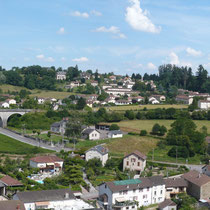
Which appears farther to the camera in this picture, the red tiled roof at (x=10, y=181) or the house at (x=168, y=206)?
the red tiled roof at (x=10, y=181)

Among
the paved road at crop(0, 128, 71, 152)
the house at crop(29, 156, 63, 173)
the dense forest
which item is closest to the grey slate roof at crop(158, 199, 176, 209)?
the house at crop(29, 156, 63, 173)

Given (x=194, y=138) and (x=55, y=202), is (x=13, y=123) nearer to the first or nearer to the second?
(x=194, y=138)

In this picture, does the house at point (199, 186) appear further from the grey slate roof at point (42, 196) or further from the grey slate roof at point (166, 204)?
the grey slate roof at point (42, 196)

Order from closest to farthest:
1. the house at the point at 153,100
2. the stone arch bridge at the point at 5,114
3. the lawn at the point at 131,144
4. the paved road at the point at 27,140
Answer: the lawn at the point at 131,144
the paved road at the point at 27,140
the stone arch bridge at the point at 5,114
the house at the point at 153,100

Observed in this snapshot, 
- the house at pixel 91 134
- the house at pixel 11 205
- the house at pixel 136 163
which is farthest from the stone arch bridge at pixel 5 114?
the house at pixel 11 205

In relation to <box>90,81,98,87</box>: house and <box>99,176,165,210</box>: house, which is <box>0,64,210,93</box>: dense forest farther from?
<box>99,176,165,210</box>: house

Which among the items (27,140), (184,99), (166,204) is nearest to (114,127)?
(27,140)

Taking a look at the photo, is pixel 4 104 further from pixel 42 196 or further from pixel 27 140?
pixel 42 196

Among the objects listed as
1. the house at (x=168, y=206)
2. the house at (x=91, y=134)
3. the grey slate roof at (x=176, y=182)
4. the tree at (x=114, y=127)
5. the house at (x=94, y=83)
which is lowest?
the house at (x=168, y=206)
